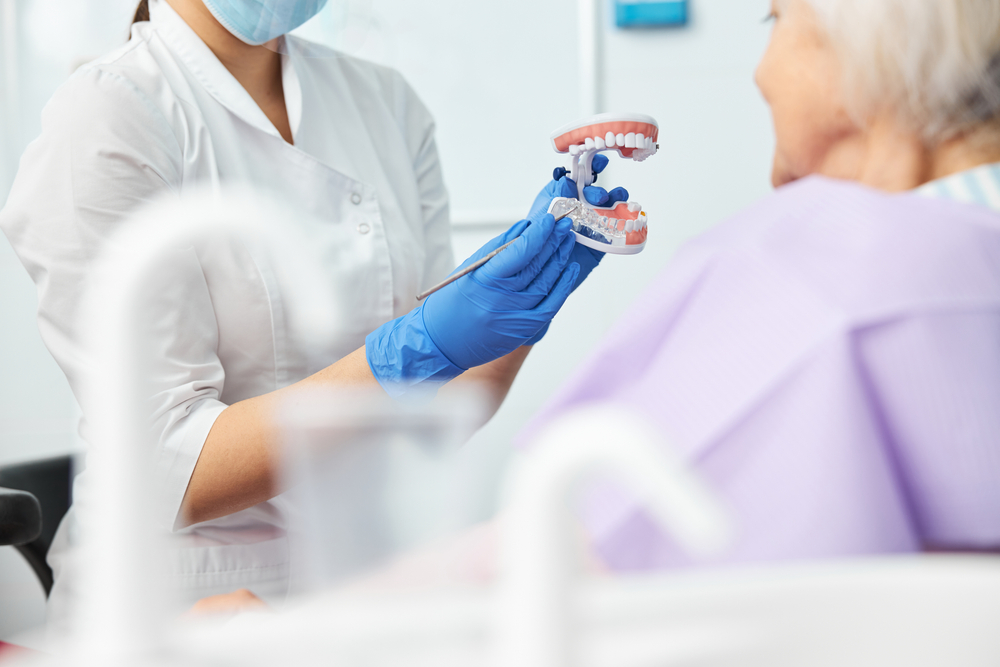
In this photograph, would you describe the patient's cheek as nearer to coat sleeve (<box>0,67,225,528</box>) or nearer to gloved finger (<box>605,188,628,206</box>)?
coat sleeve (<box>0,67,225,528</box>)

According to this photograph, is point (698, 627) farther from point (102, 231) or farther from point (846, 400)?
point (102, 231)

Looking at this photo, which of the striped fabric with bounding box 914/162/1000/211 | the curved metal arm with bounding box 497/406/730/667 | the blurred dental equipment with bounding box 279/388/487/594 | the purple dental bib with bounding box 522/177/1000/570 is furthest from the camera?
the striped fabric with bounding box 914/162/1000/211

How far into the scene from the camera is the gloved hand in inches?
40.7

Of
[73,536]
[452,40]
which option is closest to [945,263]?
[73,536]

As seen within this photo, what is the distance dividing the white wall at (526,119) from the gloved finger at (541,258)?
0.90 metres

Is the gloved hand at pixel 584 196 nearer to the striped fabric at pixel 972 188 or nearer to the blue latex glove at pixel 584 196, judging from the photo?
the blue latex glove at pixel 584 196

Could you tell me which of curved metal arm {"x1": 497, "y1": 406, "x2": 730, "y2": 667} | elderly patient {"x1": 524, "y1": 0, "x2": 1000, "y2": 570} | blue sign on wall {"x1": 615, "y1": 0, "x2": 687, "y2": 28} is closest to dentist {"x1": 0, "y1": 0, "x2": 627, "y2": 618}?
elderly patient {"x1": 524, "y1": 0, "x2": 1000, "y2": 570}

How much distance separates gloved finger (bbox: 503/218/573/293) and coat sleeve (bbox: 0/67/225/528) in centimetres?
39

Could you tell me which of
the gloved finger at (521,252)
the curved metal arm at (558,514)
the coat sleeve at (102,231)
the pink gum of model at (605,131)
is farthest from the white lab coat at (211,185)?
the curved metal arm at (558,514)

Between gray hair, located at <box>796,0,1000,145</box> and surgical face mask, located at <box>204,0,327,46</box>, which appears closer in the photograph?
gray hair, located at <box>796,0,1000,145</box>

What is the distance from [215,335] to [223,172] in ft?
0.76

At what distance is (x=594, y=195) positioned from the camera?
1.08 meters

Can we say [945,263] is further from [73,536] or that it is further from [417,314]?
[73,536]

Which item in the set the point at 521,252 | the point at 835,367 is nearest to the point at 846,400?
the point at 835,367
